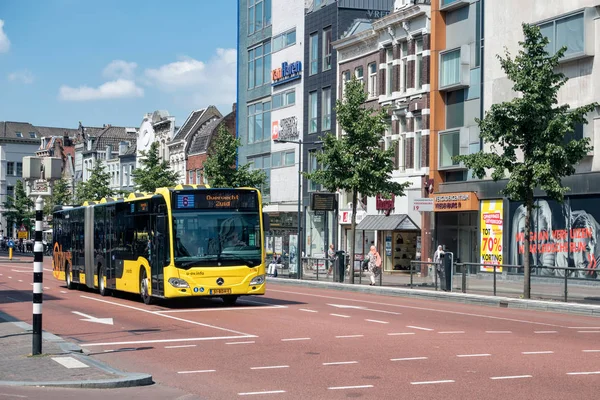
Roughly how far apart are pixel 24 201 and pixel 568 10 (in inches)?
3477

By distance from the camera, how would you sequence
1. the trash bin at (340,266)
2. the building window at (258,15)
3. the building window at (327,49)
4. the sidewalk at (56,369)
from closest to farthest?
the sidewalk at (56,369)
the trash bin at (340,266)
the building window at (327,49)
the building window at (258,15)

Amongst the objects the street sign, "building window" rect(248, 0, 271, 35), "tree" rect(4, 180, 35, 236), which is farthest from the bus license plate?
"tree" rect(4, 180, 35, 236)

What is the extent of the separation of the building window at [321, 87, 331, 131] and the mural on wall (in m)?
18.5

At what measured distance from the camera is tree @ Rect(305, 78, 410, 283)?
130 feet

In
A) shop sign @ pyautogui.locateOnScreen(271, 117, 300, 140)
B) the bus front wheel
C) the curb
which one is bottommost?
the curb

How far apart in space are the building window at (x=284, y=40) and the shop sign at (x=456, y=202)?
68.0ft

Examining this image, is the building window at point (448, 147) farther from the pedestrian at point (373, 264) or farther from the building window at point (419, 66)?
the pedestrian at point (373, 264)

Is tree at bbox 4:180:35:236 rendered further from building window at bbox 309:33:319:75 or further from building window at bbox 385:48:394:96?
building window at bbox 385:48:394:96

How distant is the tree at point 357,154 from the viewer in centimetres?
3956

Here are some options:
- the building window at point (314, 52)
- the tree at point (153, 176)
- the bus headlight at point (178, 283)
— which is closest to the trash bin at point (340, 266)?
the bus headlight at point (178, 283)

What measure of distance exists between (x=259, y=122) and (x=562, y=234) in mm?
33587

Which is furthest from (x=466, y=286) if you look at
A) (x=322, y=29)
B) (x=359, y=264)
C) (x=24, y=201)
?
(x=24, y=201)

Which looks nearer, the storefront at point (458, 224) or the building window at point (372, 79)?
the storefront at point (458, 224)

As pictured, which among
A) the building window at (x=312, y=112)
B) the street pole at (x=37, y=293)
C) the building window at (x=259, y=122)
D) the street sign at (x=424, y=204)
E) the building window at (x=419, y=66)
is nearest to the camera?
the street pole at (x=37, y=293)
